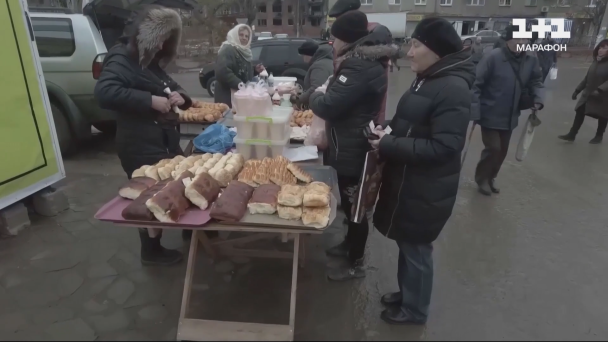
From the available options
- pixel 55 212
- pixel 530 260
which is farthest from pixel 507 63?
pixel 55 212

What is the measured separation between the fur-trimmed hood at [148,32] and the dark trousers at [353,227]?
5.45 ft

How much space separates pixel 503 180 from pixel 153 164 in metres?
4.61

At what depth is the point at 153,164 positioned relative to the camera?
3.06 m

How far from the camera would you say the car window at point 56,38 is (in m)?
5.36

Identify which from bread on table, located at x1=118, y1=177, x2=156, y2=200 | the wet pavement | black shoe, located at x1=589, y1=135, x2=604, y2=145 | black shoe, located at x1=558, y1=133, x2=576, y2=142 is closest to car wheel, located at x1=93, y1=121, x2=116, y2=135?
the wet pavement

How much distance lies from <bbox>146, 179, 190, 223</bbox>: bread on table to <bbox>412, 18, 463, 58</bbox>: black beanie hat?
161 cm

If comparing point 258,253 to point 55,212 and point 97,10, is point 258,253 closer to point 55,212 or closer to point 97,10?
A: point 55,212

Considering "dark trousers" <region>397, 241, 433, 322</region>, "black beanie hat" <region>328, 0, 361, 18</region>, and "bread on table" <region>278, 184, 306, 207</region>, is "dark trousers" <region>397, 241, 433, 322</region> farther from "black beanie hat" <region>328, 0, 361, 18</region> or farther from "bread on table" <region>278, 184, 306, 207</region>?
"black beanie hat" <region>328, 0, 361, 18</region>

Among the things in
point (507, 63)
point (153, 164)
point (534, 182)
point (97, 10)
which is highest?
point (97, 10)

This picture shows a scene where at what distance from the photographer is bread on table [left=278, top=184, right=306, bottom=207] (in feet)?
7.47

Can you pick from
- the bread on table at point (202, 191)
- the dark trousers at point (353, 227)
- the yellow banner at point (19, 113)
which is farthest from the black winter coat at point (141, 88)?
the dark trousers at point (353, 227)

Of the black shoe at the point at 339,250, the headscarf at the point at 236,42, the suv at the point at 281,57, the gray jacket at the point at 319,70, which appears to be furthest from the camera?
the suv at the point at 281,57

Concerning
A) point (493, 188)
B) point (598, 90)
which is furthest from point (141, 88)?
point (598, 90)

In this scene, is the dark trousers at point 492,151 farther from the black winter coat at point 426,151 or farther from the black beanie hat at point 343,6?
the black winter coat at point 426,151
